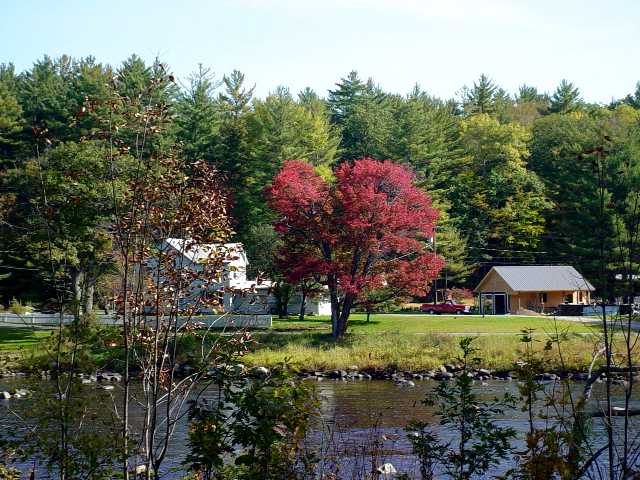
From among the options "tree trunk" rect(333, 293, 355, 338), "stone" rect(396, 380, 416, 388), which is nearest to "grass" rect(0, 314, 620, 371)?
"tree trunk" rect(333, 293, 355, 338)

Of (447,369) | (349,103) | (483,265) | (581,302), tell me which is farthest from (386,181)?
(349,103)

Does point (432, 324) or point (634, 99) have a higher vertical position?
point (634, 99)

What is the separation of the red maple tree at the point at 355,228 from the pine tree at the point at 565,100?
50.6m

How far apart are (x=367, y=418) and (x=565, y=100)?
233 ft

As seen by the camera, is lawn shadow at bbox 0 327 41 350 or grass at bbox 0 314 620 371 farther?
lawn shadow at bbox 0 327 41 350

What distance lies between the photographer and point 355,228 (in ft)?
133

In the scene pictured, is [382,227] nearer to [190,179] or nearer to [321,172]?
[321,172]

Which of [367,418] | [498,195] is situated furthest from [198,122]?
[367,418]

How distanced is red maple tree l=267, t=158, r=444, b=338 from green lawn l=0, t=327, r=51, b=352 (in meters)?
13.7

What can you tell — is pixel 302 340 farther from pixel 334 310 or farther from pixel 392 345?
pixel 392 345

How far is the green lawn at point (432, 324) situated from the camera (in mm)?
44469

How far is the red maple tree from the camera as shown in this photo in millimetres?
40656

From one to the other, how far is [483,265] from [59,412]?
6649 cm

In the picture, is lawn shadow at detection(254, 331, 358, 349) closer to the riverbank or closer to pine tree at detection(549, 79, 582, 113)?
the riverbank
